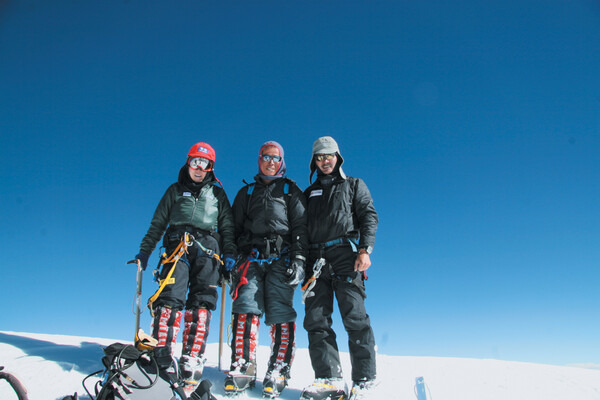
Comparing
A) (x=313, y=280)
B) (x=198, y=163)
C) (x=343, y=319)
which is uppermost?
(x=198, y=163)

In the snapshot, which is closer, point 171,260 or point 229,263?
point 171,260

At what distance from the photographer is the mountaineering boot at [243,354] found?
401 cm

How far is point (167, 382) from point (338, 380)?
2.14 meters

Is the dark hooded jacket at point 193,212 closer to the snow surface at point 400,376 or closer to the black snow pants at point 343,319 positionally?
the black snow pants at point 343,319

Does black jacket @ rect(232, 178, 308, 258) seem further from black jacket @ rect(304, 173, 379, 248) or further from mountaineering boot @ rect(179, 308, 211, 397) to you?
mountaineering boot @ rect(179, 308, 211, 397)

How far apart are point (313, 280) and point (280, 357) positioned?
3.22 feet

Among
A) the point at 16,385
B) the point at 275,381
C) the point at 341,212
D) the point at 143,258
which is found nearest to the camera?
the point at 16,385

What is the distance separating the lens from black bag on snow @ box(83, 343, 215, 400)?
7.57ft

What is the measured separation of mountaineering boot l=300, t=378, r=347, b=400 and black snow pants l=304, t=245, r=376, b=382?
0.07 metres

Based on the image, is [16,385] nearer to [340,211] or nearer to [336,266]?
[336,266]

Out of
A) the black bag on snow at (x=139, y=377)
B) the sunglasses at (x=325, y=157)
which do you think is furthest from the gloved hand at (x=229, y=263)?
the black bag on snow at (x=139, y=377)

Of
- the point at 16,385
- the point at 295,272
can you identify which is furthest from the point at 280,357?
the point at 16,385

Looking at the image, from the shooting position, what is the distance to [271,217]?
486 cm

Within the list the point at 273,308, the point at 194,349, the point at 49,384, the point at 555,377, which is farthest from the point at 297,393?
the point at 555,377
